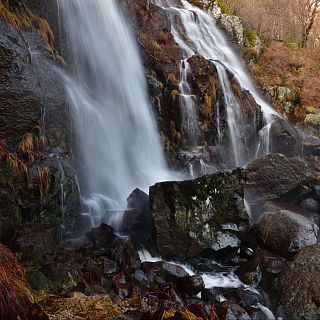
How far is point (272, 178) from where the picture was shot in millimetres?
11438

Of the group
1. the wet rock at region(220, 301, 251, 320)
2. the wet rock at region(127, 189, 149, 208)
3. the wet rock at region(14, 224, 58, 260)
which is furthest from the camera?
the wet rock at region(127, 189, 149, 208)

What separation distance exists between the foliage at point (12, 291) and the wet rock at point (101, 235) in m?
2.78

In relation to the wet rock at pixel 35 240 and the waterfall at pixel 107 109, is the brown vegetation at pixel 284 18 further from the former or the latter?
the wet rock at pixel 35 240

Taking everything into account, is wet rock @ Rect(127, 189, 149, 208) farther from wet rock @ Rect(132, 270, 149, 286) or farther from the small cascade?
the small cascade

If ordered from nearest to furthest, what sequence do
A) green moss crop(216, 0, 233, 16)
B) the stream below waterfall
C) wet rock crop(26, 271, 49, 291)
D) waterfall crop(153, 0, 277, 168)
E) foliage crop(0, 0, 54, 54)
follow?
wet rock crop(26, 271, 49, 291) → foliage crop(0, 0, 54, 54) → the stream below waterfall → waterfall crop(153, 0, 277, 168) → green moss crop(216, 0, 233, 16)

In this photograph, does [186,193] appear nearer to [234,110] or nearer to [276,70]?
[234,110]

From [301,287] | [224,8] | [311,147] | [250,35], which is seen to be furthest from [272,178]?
[224,8]

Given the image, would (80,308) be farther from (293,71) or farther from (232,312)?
(293,71)

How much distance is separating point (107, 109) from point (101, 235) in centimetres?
492

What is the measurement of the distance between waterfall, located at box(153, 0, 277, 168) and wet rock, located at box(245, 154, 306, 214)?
2.73 metres

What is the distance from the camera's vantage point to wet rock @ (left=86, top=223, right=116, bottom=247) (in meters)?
7.91

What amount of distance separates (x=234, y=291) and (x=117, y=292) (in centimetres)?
213

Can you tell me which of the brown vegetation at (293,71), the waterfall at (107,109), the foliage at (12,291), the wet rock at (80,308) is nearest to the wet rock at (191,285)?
the wet rock at (80,308)

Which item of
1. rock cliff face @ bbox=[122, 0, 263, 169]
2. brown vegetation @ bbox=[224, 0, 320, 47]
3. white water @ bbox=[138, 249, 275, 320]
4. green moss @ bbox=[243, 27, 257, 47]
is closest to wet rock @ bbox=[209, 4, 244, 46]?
green moss @ bbox=[243, 27, 257, 47]
